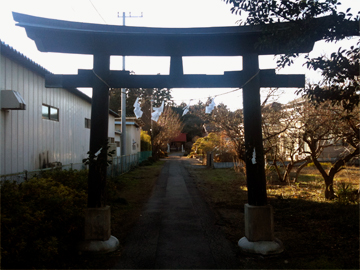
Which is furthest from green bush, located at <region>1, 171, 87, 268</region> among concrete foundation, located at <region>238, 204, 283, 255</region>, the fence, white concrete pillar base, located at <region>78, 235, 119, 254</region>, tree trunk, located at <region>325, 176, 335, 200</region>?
tree trunk, located at <region>325, 176, 335, 200</region>

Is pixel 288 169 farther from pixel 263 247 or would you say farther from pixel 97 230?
pixel 97 230

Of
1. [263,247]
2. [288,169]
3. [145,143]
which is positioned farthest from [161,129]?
[263,247]

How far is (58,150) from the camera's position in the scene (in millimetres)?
11516

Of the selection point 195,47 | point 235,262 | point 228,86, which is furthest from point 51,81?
point 235,262

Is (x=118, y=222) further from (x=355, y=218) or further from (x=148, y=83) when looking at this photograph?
(x=355, y=218)

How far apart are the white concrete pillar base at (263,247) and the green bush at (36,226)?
3046 millimetres

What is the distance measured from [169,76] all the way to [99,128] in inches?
65.6

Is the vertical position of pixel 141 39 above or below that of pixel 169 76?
above

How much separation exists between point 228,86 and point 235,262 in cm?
316

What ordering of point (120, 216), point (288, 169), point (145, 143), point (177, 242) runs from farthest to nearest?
point (145, 143)
point (288, 169)
point (120, 216)
point (177, 242)

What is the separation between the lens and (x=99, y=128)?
5.47 metres

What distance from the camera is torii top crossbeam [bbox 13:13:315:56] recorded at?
16.8 feet

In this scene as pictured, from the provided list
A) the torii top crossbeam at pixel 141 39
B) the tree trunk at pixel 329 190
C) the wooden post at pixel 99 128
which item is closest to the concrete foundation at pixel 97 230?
the wooden post at pixel 99 128

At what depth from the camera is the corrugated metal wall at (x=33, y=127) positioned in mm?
7754
